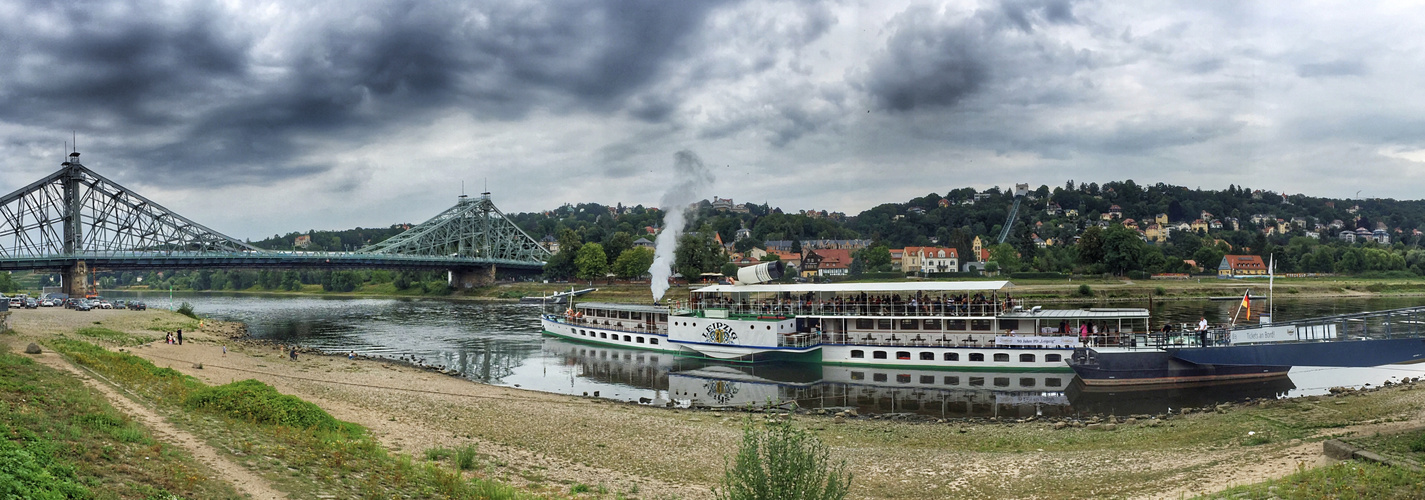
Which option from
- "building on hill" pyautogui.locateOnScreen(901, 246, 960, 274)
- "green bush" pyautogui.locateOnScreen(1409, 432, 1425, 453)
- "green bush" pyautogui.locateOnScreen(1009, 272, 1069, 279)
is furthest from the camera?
"building on hill" pyautogui.locateOnScreen(901, 246, 960, 274)

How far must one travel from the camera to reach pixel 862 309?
35500 mm

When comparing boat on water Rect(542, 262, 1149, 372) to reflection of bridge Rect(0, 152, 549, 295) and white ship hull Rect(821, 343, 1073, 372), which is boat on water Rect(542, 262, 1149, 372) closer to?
white ship hull Rect(821, 343, 1073, 372)

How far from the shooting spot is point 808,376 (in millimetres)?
33344

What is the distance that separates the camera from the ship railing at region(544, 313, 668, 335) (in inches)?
1670

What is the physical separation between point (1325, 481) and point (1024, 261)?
97.2 m

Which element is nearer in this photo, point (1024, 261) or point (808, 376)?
point (808, 376)

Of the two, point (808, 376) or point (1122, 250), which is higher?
point (1122, 250)

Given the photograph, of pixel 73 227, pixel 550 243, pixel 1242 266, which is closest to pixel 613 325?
pixel 73 227

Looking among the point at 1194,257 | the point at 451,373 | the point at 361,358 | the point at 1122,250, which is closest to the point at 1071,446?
the point at 451,373

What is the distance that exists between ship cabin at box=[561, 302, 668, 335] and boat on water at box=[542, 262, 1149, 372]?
4.72ft

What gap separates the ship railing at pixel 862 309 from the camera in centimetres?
3372

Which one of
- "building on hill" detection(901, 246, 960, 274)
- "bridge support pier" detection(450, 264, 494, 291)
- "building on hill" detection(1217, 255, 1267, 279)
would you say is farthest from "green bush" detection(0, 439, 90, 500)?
"building on hill" detection(1217, 255, 1267, 279)

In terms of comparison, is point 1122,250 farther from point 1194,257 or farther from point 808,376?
point 808,376

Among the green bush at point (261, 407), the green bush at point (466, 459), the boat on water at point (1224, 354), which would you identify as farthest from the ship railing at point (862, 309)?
the green bush at point (261, 407)
